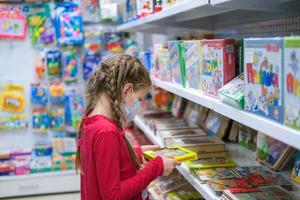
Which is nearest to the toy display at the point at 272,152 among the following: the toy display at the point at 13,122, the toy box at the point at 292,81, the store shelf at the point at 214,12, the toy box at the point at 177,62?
the toy box at the point at 177,62

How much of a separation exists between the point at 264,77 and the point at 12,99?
131 inches

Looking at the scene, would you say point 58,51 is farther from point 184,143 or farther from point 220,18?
point 184,143

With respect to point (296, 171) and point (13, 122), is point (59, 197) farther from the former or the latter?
point (296, 171)

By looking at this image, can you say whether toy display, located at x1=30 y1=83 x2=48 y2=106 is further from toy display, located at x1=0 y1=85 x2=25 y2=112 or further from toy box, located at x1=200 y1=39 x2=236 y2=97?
toy box, located at x1=200 y1=39 x2=236 y2=97

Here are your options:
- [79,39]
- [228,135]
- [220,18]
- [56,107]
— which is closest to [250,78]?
[228,135]

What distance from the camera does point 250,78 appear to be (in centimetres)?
120

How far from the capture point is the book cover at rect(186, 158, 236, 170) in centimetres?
181

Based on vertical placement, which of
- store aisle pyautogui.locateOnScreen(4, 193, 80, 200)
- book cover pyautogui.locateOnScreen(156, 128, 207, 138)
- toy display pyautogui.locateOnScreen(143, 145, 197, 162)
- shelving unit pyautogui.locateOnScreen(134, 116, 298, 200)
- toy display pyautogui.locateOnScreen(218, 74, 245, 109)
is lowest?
store aisle pyautogui.locateOnScreen(4, 193, 80, 200)

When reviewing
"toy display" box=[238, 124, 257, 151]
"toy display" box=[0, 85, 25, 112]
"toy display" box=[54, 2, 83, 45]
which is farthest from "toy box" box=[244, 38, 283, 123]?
"toy display" box=[0, 85, 25, 112]

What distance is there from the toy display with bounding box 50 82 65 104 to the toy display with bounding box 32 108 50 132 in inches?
6.2

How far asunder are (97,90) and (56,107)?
2.48 metres

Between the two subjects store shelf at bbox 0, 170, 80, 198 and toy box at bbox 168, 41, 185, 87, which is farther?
store shelf at bbox 0, 170, 80, 198

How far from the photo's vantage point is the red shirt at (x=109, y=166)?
5.10ft

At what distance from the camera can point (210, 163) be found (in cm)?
186
